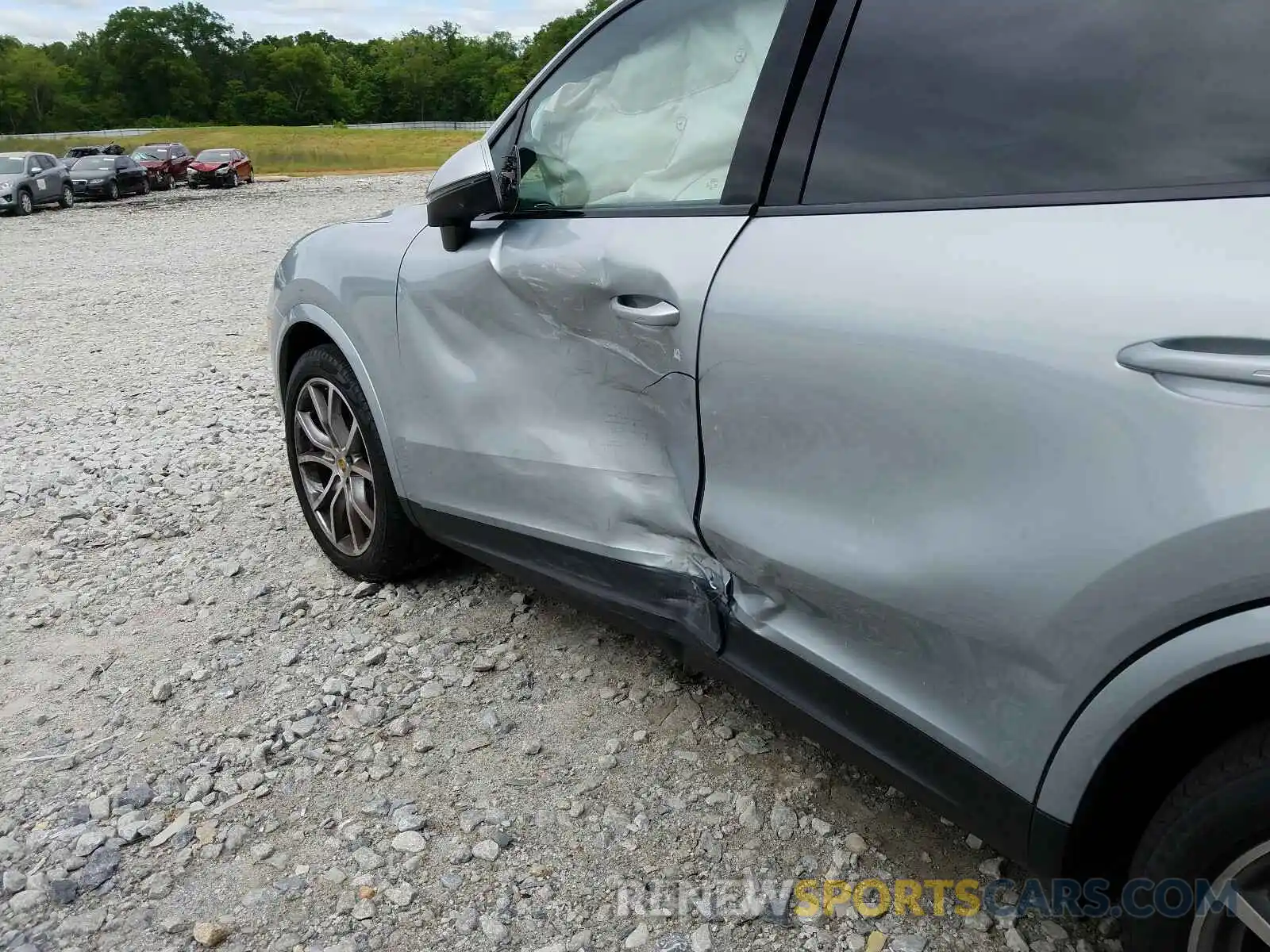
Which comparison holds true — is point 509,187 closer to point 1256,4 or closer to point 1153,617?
point 1256,4

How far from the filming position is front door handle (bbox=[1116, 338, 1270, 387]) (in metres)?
1.23

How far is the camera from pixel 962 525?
5.20 feet

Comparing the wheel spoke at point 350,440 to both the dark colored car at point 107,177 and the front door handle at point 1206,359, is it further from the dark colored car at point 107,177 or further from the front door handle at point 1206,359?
the dark colored car at point 107,177

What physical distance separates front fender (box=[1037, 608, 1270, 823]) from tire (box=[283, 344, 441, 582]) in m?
2.14

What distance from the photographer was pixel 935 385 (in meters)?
1.58

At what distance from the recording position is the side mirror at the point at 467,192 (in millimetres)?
2520

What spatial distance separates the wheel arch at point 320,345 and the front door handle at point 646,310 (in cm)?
112

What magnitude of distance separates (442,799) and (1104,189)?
1920 millimetres

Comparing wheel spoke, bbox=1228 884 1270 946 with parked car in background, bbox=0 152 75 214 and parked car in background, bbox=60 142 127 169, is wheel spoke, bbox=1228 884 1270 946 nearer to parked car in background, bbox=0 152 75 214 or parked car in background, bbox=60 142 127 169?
parked car in background, bbox=0 152 75 214

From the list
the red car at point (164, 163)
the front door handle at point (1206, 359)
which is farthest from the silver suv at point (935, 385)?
the red car at point (164, 163)

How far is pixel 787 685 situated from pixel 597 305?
90 cm

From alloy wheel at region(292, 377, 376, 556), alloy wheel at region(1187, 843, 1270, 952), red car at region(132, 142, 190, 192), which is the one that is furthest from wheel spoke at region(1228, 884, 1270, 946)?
red car at region(132, 142, 190, 192)

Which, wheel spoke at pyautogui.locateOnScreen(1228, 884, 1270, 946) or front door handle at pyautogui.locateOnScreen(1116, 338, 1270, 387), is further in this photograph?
wheel spoke at pyautogui.locateOnScreen(1228, 884, 1270, 946)

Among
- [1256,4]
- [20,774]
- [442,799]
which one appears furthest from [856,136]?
[20,774]
